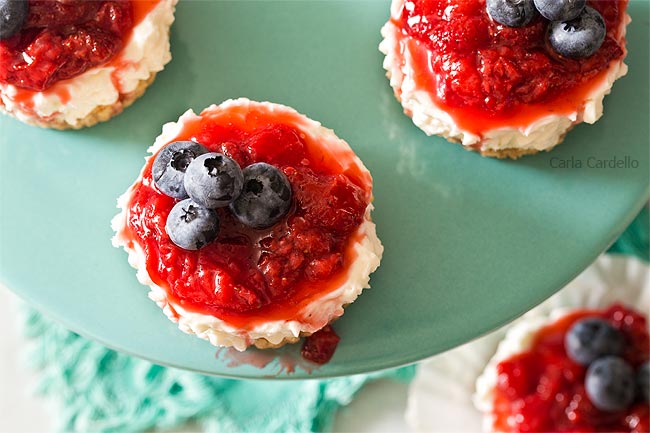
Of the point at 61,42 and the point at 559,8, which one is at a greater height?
the point at 559,8

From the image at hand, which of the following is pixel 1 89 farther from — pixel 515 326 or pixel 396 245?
pixel 515 326

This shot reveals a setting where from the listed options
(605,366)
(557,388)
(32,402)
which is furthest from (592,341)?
(32,402)

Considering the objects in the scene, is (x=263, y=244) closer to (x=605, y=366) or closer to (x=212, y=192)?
(x=212, y=192)

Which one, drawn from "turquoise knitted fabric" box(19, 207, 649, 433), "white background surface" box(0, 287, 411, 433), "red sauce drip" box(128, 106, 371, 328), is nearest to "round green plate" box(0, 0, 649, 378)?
"red sauce drip" box(128, 106, 371, 328)

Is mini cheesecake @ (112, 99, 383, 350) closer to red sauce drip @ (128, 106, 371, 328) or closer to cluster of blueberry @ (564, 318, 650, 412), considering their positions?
red sauce drip @ (128, 106, 371, 328)

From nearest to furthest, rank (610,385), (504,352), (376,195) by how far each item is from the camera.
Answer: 1. (376,195)
2. (610,385)
3. (504,352)

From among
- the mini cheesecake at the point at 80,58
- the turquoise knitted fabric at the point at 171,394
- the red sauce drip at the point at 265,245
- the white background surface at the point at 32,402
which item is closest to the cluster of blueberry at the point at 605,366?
the turquoise knitted fabric at the point at 171,394

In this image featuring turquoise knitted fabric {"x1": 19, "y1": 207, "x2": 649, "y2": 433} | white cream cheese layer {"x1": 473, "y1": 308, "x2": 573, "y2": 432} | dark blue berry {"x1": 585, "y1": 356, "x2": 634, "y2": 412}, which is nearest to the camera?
dark blue berry {"x1": 585, "y1": 356, "x2": 634, "y2": 412}

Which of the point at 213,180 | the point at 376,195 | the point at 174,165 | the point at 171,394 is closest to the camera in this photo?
the point at 213,180
